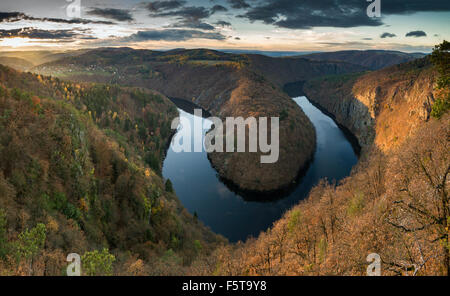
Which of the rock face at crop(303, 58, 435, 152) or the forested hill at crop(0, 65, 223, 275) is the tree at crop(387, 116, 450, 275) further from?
the rock face at crop(303, 58, 435, 152)

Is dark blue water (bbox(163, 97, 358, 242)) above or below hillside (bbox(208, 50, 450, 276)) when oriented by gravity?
below

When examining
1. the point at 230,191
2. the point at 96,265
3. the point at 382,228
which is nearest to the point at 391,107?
the point at 230,191

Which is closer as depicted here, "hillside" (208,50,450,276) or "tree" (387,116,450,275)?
"tree" (387,116,450,275)

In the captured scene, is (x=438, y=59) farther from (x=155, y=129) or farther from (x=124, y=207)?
(x=155, y=129)

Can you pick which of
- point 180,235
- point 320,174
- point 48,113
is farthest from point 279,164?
point 48,113

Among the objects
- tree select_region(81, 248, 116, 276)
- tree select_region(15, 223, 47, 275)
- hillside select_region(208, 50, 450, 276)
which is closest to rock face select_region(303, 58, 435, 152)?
hillside select_region(208, 50, 450, 276)

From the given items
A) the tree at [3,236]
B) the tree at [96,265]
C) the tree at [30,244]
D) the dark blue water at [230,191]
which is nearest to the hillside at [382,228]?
the tree at [96,265]

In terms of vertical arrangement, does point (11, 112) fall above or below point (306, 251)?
above
